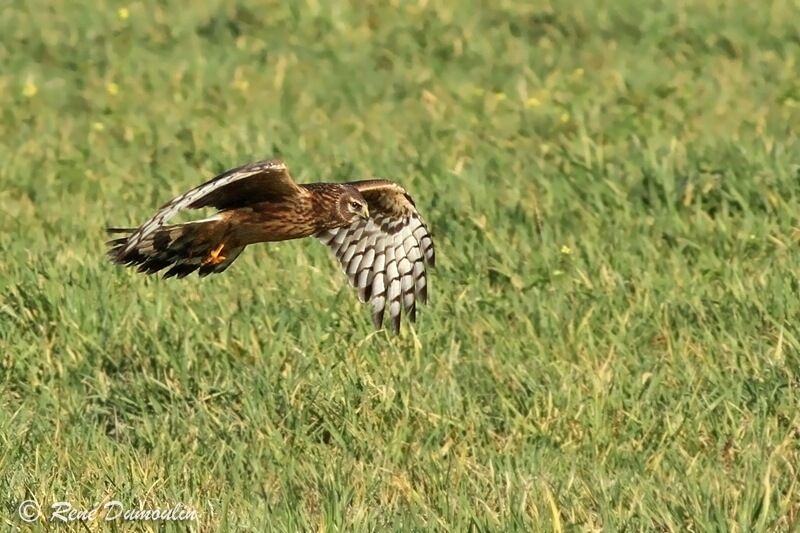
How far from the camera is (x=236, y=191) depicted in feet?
20.7

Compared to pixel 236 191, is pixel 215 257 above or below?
below

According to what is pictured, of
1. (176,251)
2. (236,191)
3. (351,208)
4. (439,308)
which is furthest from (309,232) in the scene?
(439,308)

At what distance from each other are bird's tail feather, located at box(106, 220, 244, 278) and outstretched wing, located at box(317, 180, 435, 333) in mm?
629

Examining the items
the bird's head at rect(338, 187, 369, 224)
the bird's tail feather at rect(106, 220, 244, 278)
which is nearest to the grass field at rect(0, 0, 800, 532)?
the bird's tail feather at rect(106, 220, 244, 278)

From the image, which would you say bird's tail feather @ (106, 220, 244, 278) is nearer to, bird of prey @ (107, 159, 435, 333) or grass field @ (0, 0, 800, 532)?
bird of prey @ (107, 159, 435, 333)

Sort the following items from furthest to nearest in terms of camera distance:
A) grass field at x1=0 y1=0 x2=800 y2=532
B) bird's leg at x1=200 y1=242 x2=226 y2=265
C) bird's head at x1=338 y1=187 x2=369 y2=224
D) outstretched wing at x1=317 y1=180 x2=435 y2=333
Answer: outstretched wing at x1=317 y1=180 x2=435 y2=333 < bird's head at x1=338 y1=187 x2=369 y2=224 < bird's leg at x1=200 y1=242 x2=226 y2=265 < grass field at x1=0 y1=0 x2=800 y2=532

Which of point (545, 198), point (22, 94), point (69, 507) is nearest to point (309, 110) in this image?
point (22, 94)

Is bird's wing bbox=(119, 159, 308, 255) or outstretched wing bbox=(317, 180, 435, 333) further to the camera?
outstretched wing bbox=(317, 180, 435, 333)

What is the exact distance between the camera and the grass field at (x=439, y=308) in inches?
207

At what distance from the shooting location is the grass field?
525 cm

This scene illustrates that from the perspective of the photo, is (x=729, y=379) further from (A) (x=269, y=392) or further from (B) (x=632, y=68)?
(B) (x=632, y=68)

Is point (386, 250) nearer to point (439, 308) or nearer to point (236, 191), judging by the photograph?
point (439, 308)

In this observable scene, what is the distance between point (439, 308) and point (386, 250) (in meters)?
0.32

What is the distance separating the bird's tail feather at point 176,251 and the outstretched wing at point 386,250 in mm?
629
